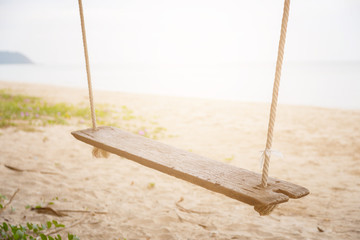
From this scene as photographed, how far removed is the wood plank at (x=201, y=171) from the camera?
1.23 m

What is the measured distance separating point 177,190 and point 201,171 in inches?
69.1

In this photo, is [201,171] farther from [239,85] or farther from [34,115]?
[239,85]

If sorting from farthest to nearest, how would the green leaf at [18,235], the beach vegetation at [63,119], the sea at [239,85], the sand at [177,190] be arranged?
the sea at [239,85] → the beach vegetation at [63,119] → the sand at [177,190] → the green leaf at [18,235]

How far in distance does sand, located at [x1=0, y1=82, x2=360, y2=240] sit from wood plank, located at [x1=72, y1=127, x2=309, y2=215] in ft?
2.68

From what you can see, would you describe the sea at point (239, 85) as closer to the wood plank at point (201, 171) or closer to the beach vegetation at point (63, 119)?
the beach vegetation at point (63, 119)

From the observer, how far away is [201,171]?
1466mm

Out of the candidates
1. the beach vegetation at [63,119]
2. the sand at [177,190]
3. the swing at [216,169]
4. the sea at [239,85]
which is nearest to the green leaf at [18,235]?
the sand at [177,190]

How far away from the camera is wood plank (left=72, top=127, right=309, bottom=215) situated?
123cm

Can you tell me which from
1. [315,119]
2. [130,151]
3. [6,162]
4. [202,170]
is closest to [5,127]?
[6,162]

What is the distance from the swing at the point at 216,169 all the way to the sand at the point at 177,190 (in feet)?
2.69

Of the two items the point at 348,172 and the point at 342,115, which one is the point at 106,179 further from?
the point at 342,115

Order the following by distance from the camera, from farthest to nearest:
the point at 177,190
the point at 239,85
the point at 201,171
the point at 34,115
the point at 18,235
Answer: the point at 239,85, the point at 34,115, the point at 177,190, the point at 18,235, the point at 201,171

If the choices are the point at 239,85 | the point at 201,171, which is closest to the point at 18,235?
the point at 201,171

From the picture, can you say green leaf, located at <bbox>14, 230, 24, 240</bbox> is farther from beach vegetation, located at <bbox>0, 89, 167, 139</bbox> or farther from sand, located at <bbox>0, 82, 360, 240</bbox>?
beach vegetation, located at <bbox>0, 89, 167, 139</bbox>
